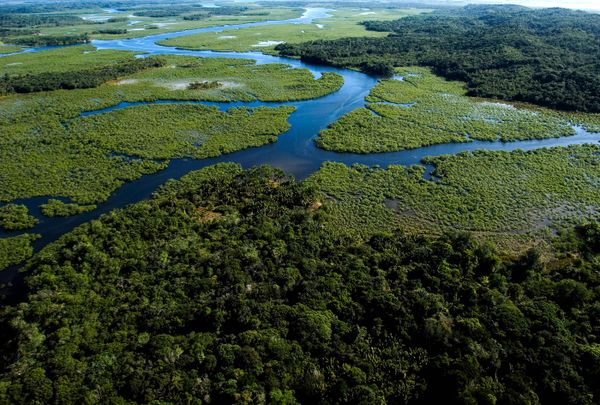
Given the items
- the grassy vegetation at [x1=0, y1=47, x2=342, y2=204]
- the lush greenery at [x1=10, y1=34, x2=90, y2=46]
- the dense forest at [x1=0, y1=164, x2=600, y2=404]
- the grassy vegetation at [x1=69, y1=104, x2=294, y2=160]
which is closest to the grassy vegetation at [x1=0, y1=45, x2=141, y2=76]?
the lush greenery at [x1=10, y1=34, x2=90, y2=46]

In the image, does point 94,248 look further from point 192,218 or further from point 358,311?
point 358,311

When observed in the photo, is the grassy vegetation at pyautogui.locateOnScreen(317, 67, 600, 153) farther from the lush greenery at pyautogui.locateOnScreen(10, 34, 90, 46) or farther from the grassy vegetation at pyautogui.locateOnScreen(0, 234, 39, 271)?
the lush greenery at pyautogui.locateOnScreen(10, 34, 90, 46)

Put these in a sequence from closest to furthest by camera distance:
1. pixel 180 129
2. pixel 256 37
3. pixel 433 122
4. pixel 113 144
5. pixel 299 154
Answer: pixel 299 154 < pixel 113 144 < pixel 180 129 < pixel 433 122 < pixel 256 37

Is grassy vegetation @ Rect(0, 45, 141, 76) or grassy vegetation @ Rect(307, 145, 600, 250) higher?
grassy vegetation @ Rect(0, 45, 141, 76)

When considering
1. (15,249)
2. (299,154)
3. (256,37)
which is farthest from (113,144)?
(256,37)

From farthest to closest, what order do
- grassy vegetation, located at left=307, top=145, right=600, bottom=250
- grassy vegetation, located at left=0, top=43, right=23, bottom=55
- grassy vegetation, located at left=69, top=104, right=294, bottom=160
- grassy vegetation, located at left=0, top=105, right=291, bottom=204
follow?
1. grassy vegetation, located at left=0, top=43, right=23, bottom=55
2. grassy vegetation, located at left=69, top=104, right=294, bottom=160
3. grassy vegetation, located at left=0, top=105, right=291, bottom=204
4. grassy vegetation, located at left=307, top=145, right=600, bottom=250

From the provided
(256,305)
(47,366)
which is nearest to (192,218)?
(256,305)

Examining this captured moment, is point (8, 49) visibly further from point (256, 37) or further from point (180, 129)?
point (180, 129)
